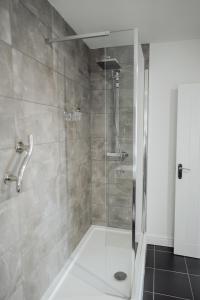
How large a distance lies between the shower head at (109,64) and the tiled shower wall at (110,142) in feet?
0.16

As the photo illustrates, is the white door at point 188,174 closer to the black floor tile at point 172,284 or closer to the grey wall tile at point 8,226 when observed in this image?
the black floor tile at point 172,284

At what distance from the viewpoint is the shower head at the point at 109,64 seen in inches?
88.6

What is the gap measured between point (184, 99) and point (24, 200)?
1922 mm

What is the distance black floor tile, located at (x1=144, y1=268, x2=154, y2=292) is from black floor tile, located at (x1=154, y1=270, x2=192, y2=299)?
1.8 inches

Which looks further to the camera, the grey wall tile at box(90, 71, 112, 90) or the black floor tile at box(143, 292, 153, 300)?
the grey wall tile at box(90, 71, 112, 90)

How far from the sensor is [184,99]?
7.59 feet

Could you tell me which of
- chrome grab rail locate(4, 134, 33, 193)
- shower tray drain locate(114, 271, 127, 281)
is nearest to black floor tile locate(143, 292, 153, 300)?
shower tray drain locate(114, 271, 127, 281)

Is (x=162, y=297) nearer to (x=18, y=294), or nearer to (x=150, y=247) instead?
(x=150, y=247)

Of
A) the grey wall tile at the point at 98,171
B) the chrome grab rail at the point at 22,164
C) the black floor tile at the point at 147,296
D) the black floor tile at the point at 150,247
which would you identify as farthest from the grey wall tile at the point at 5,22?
the black floor tile at the point at 150,247

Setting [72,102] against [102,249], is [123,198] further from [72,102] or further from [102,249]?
[72,102]

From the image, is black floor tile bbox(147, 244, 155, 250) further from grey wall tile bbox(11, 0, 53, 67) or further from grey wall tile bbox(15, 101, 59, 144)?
grey wall tile bbox(11, 0, 53, 67)

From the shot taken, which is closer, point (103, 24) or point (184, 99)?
point (103, 24)

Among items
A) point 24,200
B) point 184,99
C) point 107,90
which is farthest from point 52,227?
point 184,99

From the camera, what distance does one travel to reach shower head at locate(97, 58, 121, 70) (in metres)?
2.25
